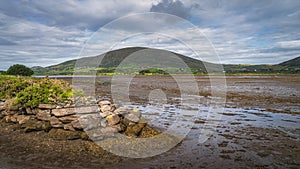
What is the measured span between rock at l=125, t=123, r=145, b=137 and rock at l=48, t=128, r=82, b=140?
7.46 feet

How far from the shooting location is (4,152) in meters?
8.57

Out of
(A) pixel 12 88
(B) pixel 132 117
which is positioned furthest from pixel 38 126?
(A) pixel 12 88

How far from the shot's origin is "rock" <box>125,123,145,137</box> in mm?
10302

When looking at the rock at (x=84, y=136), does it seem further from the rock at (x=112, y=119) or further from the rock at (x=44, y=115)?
the rock at (x=44, y=115)

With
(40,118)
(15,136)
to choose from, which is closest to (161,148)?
(40,118)

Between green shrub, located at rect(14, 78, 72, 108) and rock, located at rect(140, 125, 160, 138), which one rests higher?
green shrub, located at rect(14, 78, 72, 108)

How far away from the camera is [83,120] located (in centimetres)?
999

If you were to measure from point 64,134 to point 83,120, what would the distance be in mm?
1094

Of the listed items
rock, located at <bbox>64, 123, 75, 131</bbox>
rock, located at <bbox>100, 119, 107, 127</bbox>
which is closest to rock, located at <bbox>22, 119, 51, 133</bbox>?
rock, located at <bbox>64, 123, 75, 131</bbox>

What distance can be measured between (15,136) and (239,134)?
11.2m

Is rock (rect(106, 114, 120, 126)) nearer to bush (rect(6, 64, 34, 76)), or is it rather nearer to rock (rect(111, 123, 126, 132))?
rock (rect(111, 123, 126, 132))

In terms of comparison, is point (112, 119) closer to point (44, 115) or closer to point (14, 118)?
point (44, 115)

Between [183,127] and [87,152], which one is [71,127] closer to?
[87,152]

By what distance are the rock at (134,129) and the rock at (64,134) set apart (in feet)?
7.46
